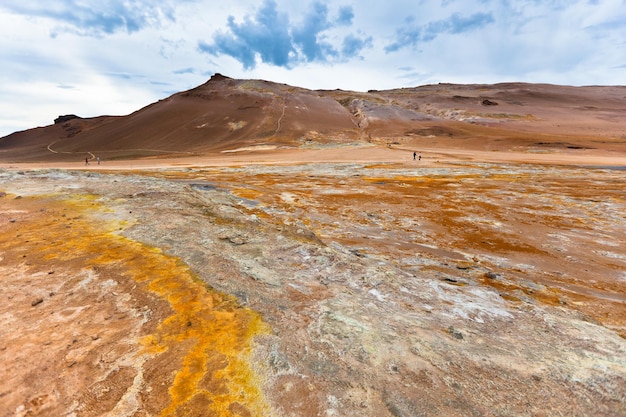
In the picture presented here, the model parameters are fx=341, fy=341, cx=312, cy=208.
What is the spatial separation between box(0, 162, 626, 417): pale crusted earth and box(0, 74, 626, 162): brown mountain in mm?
59452

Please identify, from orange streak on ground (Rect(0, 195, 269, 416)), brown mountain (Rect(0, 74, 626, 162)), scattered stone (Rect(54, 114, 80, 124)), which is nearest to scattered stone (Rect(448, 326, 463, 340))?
orange streak on ground (Rect(0, 195, 269, 416))

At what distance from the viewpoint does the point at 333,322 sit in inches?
192

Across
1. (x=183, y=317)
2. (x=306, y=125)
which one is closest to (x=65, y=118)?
(x=306, y=125)

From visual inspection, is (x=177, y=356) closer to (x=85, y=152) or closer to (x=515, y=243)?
(x=515, y=243)

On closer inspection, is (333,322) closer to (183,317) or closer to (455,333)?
Result: (455,333)

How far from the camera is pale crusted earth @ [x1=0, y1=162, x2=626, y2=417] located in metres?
3.44

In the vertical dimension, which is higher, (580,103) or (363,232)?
(580,103)

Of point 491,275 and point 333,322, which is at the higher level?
point 333,322

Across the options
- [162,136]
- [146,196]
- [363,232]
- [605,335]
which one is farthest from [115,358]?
[162,136]

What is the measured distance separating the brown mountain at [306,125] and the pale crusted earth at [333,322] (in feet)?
195

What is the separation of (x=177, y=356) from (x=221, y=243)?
4.65 metres

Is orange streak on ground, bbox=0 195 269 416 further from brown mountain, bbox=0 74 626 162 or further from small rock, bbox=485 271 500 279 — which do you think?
brown mountain, bbox=0 74 626 162

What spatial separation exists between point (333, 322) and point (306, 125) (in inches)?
3166

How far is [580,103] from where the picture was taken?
412 feet
